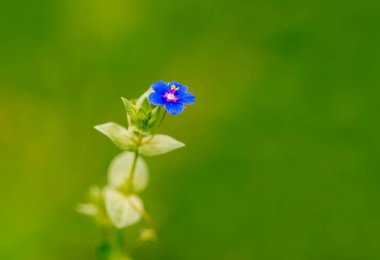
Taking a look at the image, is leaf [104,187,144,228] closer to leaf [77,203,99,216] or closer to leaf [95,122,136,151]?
leaf [77,203,99,216]

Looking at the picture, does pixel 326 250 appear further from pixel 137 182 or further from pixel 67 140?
pixel 67 140

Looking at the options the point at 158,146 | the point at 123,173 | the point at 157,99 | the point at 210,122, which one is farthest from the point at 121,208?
the point at 210,122

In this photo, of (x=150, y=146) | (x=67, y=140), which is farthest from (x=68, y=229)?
(x=150, y=146)

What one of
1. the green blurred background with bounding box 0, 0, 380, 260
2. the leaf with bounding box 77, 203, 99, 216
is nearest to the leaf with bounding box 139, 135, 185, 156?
the leaf with bounding box 77, 203, 99, 216

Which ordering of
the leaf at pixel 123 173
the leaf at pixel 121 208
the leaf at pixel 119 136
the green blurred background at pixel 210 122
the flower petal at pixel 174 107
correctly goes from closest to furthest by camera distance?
the flower petal at pixel 174 107
the leaf at pixel 119 136
the leaf at pixel 121 208
the leaf at pixel 123 173
the green blurred background at pixel 210 122

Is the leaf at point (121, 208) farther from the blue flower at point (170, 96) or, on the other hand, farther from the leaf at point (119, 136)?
the blue flower at point (170, 96)

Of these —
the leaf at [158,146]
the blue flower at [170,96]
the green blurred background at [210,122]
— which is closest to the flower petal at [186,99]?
the blue flower at [170,96]
